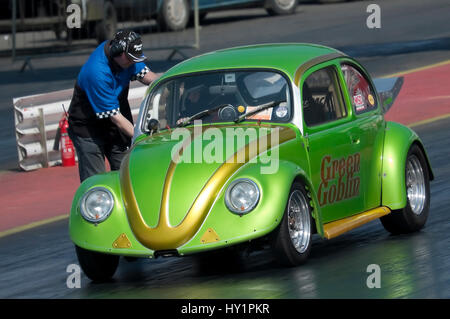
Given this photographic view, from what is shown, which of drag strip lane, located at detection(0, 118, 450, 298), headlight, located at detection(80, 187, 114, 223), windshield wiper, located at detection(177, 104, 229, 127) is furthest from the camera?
windshield wiper, located at detection(177, 104, 229, 127)

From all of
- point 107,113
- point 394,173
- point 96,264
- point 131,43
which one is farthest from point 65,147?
point 96,264

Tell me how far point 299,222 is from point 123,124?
6.24 feet

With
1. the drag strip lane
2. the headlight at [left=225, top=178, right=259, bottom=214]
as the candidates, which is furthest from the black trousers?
the headlight at [left=225, top=178, right=259, bottom=214]

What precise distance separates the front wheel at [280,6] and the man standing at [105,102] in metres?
19.0

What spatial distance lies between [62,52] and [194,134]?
1703 centimetres

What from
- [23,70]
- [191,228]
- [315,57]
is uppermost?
[315,57]

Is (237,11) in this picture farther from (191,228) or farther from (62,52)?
(191,228)

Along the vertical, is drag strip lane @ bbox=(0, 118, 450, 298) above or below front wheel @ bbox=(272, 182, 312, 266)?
below

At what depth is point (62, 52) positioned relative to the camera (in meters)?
25.4

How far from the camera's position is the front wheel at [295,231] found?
8156 mm

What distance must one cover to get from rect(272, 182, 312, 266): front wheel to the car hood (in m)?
0.42

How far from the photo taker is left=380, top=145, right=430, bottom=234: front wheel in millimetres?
9578

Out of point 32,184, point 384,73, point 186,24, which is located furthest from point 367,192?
point 186,24

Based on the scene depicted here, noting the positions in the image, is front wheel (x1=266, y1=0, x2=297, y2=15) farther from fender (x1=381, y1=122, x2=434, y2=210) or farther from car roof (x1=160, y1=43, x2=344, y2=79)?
fender (x1=381, y1=122, x2=434, y2=210)
